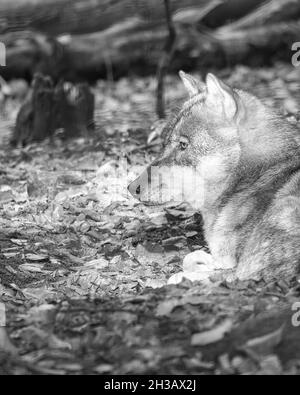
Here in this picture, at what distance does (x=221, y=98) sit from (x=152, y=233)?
194 cm

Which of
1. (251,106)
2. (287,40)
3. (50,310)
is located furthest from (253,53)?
(50,310)

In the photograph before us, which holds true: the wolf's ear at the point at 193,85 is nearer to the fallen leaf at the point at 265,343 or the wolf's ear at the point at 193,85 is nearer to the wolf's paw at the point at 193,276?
the wolf's paw at the point at 193,276

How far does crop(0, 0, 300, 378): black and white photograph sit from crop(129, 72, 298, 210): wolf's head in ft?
0.04

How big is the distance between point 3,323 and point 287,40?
36.5 ft

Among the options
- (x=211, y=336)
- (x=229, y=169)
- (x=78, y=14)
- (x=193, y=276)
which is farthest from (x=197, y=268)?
(x=78, y=14)

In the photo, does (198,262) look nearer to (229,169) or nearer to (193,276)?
(193,276)

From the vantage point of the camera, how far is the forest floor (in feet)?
13.6

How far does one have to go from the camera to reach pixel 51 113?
36.4ft

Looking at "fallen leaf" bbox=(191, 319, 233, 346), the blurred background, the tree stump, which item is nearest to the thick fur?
"fallen leaf" bbox=(191, 319, 233, 346)

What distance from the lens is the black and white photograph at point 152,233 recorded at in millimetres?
4188

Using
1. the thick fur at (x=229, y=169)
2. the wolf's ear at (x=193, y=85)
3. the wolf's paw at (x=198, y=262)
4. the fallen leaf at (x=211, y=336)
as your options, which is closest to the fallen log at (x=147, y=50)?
the wolf's ear at (x=193, y=85)

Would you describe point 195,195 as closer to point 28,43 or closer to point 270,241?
point 270,241

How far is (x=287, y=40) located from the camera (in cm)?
1440

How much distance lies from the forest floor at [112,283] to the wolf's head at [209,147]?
828mm
